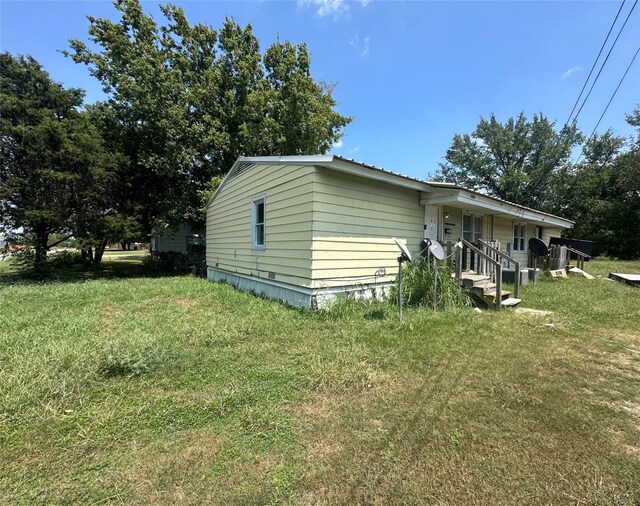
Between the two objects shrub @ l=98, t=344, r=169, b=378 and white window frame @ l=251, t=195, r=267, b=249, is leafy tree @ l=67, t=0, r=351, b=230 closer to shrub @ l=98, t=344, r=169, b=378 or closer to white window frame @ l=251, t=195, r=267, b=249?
white window frame @ l=251, t=195, r=267, b=249

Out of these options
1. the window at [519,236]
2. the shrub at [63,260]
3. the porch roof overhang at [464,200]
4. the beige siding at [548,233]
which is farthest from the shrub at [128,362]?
the beige siding at [548,233]

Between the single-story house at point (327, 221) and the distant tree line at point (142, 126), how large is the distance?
612 cm

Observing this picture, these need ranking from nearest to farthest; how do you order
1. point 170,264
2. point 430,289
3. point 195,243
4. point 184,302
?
point 430,289 < point 184,302 < point 170,264 < point 195,243

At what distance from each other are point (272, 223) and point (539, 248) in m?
10.1

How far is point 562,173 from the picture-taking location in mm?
27281

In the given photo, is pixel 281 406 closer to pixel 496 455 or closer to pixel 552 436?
pixel 496 455

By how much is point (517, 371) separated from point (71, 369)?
4.76m

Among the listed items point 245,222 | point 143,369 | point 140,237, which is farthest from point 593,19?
point 140,237

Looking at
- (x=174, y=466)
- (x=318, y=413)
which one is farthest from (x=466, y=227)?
(x=174, y=466)

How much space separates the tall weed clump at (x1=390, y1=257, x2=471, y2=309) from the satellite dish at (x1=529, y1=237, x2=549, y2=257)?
6929 mm

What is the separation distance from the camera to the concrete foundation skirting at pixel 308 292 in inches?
224

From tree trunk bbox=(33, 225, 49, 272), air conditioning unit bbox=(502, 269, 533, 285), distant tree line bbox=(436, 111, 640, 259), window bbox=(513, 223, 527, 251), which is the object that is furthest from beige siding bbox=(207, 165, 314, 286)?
distant tree line bbox=(436, 111, 640, 259)

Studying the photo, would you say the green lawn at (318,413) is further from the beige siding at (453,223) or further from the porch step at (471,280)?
→ the beige siding at (453,223)

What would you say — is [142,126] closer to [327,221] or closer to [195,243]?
[195,243]
